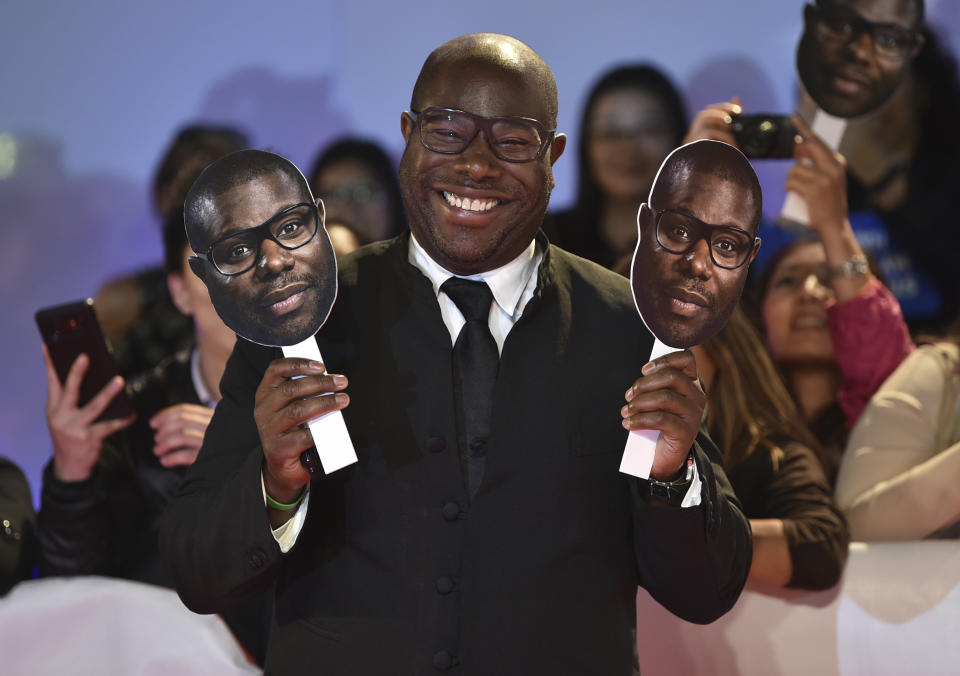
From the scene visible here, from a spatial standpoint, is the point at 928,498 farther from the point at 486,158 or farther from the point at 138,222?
the point at 138,222

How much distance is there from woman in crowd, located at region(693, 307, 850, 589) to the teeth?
40.6 inches

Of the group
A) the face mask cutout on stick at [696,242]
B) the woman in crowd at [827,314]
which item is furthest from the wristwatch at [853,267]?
the face mask cutout on stick at [696,242]

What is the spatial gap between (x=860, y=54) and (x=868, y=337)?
71 cm

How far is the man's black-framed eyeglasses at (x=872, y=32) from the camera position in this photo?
278cm

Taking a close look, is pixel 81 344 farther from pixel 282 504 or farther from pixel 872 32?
pixel 872 32

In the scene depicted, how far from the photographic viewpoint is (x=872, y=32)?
110 inches

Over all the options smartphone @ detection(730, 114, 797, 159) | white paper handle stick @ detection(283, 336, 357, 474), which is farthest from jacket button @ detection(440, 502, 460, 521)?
smartphone @ detection(730, 114, 797, 159)

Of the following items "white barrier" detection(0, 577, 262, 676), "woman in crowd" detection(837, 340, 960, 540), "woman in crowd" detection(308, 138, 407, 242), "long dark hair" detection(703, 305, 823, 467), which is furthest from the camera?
Result: "woman in crowd" detection(308, 138, 407, 242)

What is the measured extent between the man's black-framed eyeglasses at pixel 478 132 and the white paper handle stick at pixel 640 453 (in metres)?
0.44

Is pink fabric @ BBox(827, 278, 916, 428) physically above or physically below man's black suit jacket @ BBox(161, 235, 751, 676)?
below

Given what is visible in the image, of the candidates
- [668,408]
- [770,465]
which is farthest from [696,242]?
[770,465]

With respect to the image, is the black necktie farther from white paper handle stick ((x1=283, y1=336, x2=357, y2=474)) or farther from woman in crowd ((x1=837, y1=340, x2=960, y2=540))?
woman in crowd ((x1=837, y1=340, x2=960, y2=540))

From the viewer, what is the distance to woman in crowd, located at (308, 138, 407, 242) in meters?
3.54

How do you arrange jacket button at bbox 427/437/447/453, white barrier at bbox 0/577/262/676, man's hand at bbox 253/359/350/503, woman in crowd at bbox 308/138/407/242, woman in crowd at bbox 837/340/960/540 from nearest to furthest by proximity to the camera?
man's hand at bbox 253/359/350/503, jacket button at bbox 427/437/447/453, white barrier at bbox 0/577/262/676, woman in crowd at bbox 837/340/960/540, woman in crowd at bbox 308/138/407/242
